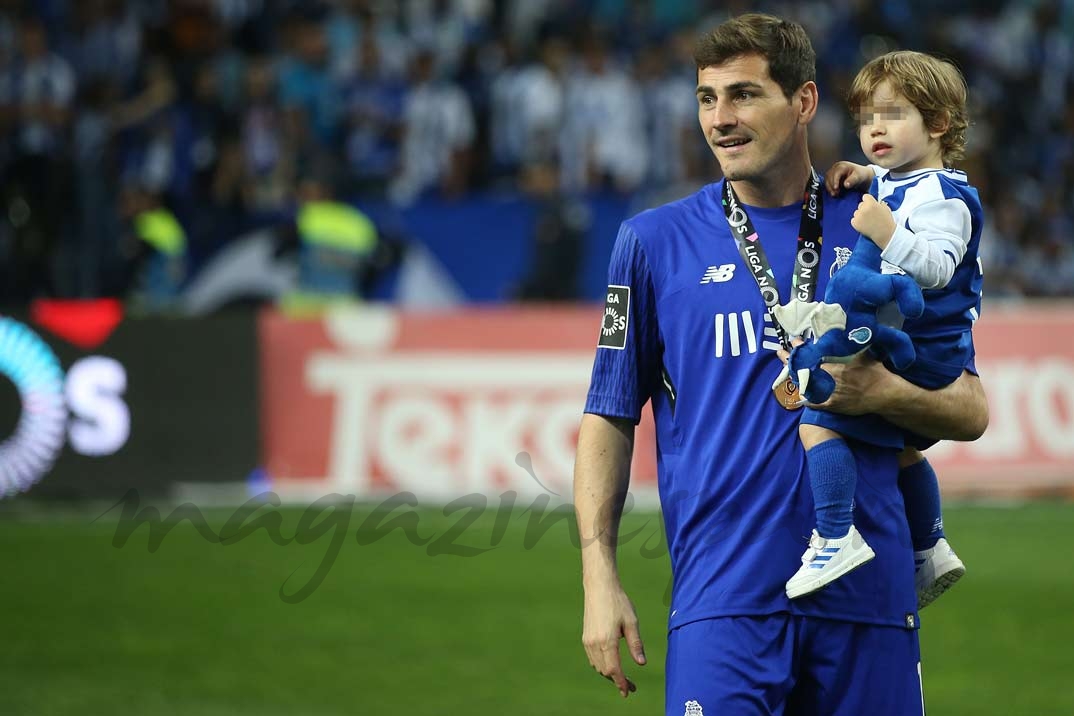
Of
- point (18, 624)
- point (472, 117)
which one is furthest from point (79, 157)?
point (18, 624)

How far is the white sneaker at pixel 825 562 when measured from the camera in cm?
359

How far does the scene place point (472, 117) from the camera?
17719 millimetres

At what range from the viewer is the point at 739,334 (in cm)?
383

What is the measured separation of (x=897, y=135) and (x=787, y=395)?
688mm

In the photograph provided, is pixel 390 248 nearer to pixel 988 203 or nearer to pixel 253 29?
pixel 253 29

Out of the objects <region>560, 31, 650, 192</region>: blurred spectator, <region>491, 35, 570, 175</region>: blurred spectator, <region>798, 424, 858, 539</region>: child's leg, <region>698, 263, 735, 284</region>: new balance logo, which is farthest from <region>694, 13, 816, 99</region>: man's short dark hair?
<region>491, 35, 570, 175</region>: blurred spectator

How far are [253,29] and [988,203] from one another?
888cm

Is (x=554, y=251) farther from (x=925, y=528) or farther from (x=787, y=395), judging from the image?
(x=787, y=395)

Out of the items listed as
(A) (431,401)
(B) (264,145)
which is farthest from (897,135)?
(B) (264,145)

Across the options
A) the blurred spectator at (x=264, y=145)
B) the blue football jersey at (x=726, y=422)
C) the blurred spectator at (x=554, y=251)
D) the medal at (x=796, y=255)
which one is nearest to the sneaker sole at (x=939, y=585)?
the blue football jersey at (x=726, y=422)

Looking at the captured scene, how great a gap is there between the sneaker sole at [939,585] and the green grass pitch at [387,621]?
402cm

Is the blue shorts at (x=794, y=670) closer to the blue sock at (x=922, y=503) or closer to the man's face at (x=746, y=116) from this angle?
the blue sock at (x=922, y=503)

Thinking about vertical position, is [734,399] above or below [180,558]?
above

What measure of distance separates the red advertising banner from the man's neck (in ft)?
31.2
